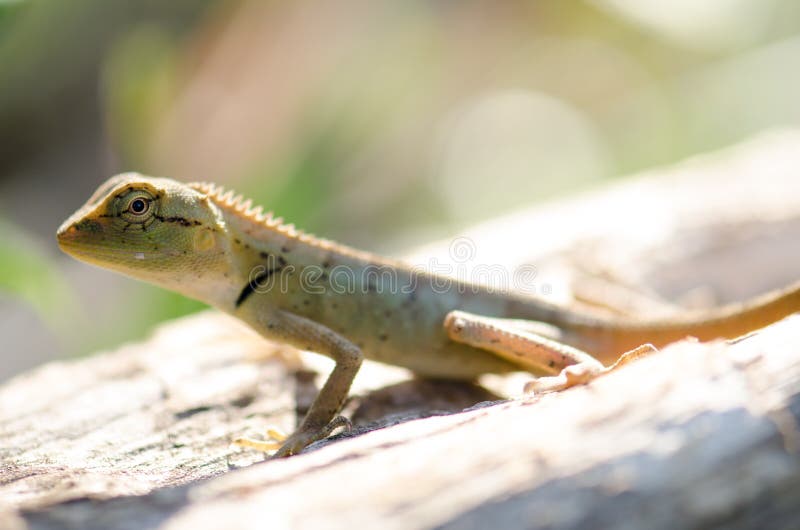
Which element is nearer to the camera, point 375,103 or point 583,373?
point 583,373

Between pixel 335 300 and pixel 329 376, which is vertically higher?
pixel 335 300

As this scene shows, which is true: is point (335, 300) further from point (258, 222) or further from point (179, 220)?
point (179, 220)

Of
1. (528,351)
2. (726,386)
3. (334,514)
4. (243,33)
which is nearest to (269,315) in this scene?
(528,351)

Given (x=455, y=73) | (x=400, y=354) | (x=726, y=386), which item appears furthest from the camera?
(x=455, y=73)

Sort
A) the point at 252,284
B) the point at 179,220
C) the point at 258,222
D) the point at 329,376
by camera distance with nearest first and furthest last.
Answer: the point at 329,376, the point at 179,220, the point at 252,284, the point at 258,222

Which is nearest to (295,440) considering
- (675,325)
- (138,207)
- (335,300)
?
(335,300)

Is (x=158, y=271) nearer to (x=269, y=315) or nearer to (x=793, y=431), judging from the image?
(x=269, y=315)

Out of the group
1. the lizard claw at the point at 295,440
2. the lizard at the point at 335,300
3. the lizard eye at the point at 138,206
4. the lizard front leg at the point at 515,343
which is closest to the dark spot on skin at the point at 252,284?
the lizard at the point at 335,300
